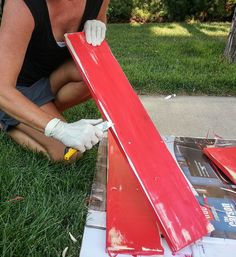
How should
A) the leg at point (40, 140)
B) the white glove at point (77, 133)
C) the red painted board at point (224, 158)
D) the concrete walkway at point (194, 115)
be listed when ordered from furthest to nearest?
the concrete walkway at point (194, 115) < the leg at point (40, 140) < the red painted board at point (224, 158) < the white glove at point (77, 133)

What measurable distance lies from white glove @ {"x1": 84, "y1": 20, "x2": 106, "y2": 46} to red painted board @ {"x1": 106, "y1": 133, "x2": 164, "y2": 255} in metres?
0.61

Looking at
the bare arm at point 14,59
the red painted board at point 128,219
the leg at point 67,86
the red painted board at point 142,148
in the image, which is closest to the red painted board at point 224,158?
the red painted board at point 142,148

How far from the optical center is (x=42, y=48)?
2.01 meters

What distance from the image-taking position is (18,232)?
1.51m

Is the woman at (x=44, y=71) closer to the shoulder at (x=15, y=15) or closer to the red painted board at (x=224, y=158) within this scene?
the shoulder at (x=15, y=15)

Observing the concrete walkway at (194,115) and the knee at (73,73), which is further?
the concrete walkway at (194,115)

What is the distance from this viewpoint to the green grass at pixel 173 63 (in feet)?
11.0

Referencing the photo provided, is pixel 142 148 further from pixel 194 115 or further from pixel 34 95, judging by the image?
pixel 194 115

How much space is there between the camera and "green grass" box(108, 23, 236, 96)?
11.0 ft

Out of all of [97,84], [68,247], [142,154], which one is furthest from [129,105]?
[68,247]

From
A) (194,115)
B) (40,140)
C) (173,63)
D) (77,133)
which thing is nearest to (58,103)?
(40,140)

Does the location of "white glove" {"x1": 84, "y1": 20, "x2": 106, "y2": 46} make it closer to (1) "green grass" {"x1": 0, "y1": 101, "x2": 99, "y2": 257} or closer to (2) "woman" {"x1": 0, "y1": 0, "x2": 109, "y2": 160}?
(2) "woman" {"x1": 0, "y1": 0, "x2": 109, "y2": 160}

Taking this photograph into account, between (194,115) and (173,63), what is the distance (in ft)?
3.92

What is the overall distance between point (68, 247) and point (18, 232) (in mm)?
183
